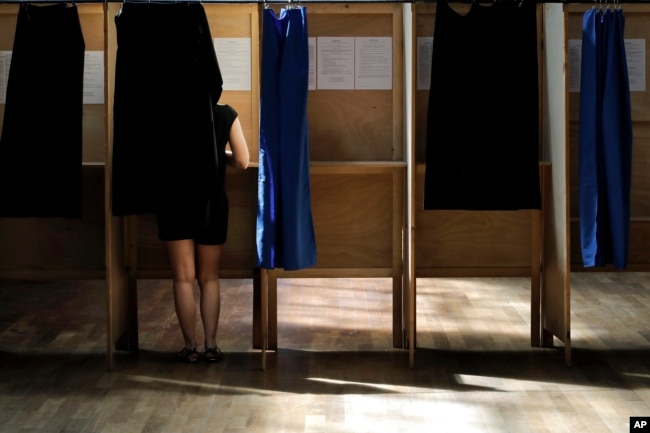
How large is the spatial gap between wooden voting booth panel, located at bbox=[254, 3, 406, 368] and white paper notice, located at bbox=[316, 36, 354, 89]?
0.02 meters

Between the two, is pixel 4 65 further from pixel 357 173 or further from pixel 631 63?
pixel 631 63

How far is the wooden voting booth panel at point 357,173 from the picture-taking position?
562 centimetres

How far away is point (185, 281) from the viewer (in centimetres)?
538

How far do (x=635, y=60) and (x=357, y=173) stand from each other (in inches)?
58.6

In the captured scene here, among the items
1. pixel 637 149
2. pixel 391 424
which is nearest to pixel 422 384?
pixel 391 424

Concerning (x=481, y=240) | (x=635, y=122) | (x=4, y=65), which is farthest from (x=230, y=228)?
(x=635, y=122)

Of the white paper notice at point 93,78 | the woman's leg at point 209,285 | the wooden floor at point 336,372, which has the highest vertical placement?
the white paper notice at point 93,78

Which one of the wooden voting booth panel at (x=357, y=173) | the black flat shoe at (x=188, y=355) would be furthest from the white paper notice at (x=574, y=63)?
the black flat shoe at (x=188, y=355)

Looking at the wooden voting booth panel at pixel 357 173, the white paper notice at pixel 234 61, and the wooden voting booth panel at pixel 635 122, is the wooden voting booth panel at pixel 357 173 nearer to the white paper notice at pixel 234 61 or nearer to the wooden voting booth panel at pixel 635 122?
the white paper notice at pixel 234 61

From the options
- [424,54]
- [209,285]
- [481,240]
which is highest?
[424,54]

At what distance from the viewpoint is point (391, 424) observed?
14.3 ft

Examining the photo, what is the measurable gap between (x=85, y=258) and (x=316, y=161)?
4.20 ft

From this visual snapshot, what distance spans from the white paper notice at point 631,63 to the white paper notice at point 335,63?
1.08 metres

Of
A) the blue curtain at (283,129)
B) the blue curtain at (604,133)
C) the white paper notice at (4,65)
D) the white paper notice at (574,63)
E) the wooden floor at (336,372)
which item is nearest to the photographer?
the wooden floor at (336,372)
